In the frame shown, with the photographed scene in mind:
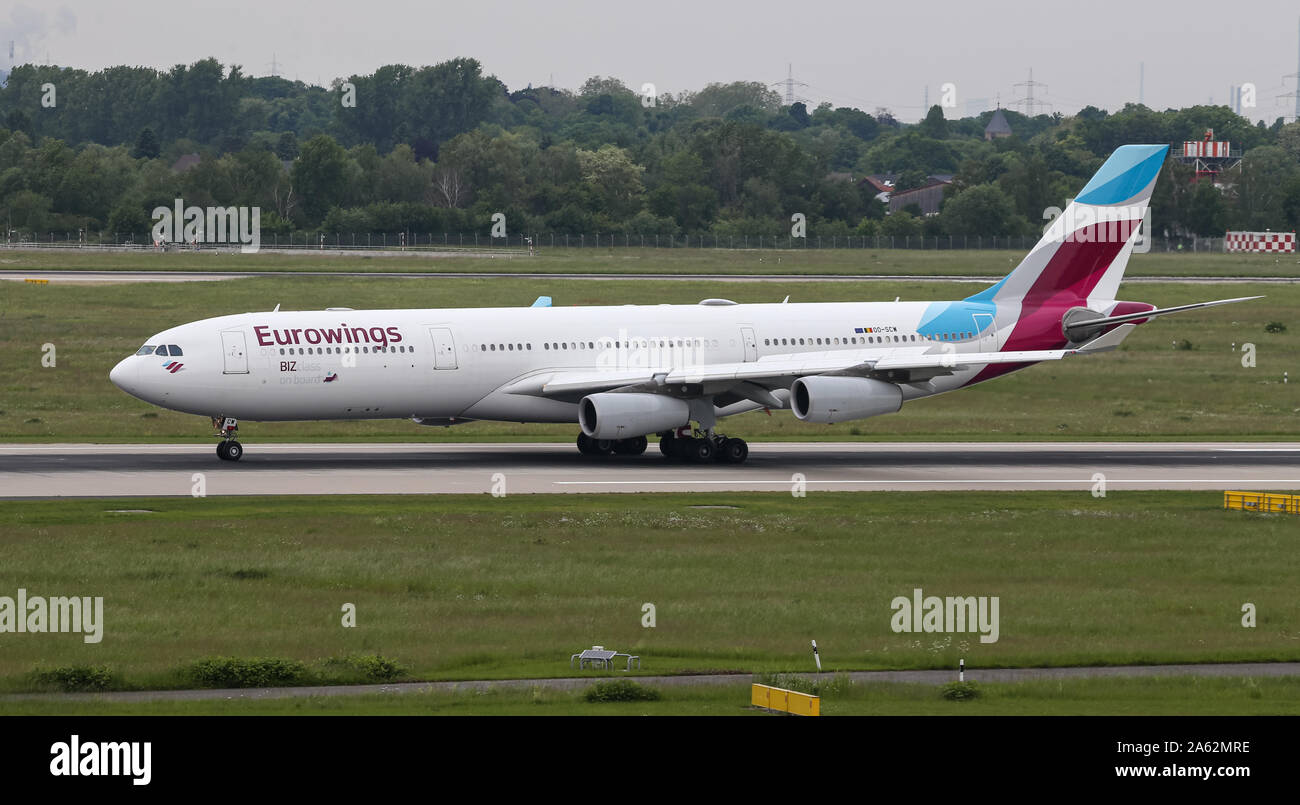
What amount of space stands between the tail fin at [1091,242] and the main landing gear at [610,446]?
13.6m

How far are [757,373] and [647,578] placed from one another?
1855cm

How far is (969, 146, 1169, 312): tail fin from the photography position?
56.3 metres

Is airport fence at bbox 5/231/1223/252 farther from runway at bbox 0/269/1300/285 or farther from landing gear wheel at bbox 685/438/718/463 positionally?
landing gear wheel at bbox 685/438/718/463

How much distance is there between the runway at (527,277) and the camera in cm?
11162

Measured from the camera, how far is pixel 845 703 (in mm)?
21875

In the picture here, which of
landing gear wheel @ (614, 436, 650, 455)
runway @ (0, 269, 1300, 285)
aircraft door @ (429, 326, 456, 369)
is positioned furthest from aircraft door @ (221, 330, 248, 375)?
runway @ (0, 269, 1300, 285)

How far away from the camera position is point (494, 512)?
3975 centimetres

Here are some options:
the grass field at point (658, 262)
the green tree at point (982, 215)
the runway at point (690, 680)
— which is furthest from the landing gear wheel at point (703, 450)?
the green tree at point (982, 215)

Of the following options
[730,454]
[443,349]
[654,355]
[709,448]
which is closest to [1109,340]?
[730,454]

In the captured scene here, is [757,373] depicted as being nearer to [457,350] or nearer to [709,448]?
[709,448]

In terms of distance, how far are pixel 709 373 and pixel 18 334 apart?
165 ft
